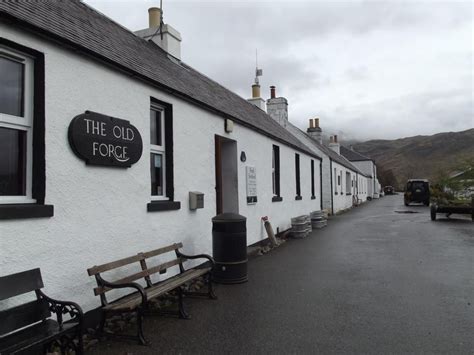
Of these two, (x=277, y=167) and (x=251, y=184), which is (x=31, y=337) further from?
(x=277, y=167)

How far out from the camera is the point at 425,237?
1325 centimetres

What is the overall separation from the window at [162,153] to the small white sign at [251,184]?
12.9 feet

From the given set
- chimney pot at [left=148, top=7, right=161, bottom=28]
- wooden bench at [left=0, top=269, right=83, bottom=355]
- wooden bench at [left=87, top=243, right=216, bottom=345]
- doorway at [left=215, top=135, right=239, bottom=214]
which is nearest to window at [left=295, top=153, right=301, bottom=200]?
doorway at [left=215, top=135, right=239, bottom=214]

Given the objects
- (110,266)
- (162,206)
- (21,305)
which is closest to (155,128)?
(162,206)

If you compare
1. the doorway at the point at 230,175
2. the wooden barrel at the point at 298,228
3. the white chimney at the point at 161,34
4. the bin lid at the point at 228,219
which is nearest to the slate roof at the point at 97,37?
the white chimney at the point at 161,34

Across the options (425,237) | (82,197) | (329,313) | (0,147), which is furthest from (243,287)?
(425,237)

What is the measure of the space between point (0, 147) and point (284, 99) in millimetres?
20798

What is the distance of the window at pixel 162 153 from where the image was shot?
665 centimetres

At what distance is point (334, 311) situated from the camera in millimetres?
5539

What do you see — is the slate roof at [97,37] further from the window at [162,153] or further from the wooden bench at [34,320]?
the wooden bench at [34,320]

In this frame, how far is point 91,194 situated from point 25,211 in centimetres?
104

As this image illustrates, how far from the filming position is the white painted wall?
4.16 meters

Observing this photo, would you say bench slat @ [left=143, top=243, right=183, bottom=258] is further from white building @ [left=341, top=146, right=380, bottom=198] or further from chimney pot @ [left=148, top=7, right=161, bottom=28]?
white building @ [left=341, top=146, right=380, bottom=198]

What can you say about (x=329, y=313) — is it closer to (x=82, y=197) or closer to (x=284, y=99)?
(x=82, y=197)
